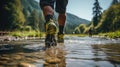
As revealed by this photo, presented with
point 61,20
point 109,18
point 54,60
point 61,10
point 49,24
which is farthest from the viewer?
point 109,18

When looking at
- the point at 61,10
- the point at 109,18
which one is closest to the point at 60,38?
the point at 61,10

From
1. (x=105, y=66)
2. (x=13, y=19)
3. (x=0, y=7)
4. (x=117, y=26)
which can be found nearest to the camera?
(x=105, y=66)

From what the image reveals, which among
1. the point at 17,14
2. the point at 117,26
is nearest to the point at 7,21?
the point at 17,14

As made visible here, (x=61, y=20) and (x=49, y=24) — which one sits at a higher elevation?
(x=61, y=20)

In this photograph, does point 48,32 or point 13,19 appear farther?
point 13,19

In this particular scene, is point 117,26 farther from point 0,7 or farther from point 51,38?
point 51,38

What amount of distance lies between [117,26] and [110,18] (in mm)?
12404

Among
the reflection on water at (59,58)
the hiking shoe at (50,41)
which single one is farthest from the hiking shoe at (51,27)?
the reflection on water at (59,58)

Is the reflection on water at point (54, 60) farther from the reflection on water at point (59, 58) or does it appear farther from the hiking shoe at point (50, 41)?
the hiking shoe at point (50, 41)

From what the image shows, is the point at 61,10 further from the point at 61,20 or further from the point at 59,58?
the point at 59,58

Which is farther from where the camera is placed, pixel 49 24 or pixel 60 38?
pixel 60 38

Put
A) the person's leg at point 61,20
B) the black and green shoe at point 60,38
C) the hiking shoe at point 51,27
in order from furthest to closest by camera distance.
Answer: the black and green shoe at point 60,38
the person's leg at point 61,20
the hiking shoe at point 51,27

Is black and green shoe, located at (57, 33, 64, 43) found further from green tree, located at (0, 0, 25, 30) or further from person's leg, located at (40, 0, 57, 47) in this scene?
green tree, located at (0, 0, 25, 30)

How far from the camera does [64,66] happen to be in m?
2.66
